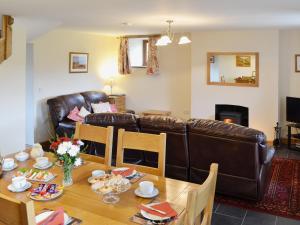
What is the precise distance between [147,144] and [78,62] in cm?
514

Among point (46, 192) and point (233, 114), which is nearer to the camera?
point (46, 192)

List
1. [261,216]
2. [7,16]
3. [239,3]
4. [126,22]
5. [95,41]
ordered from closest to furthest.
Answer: [261,216], [239,3], [7,16], [126,22], [95,41]

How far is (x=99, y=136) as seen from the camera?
8.91ft

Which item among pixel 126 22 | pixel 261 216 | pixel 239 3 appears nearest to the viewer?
pixel 261 216

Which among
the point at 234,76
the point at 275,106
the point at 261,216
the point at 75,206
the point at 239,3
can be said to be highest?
the point at 239,3

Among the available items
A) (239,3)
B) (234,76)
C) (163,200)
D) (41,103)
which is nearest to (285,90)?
(234,76)

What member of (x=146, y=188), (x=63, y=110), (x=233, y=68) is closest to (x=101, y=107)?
(x=63, y=110)

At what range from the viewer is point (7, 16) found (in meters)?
4.45

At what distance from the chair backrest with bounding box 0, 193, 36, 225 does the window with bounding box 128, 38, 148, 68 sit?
7.16 metres

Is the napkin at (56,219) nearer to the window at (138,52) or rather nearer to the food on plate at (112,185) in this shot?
the food on plate at (112,185)

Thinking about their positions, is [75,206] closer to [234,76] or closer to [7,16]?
[7,16]

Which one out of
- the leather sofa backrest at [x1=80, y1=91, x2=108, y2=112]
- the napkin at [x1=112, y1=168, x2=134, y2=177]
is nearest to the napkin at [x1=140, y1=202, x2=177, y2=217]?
the napkin at [x1=112, y1=168, x2=134, y2=177]

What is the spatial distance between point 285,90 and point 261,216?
3.92m

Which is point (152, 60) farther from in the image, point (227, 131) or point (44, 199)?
point (44, 199)
